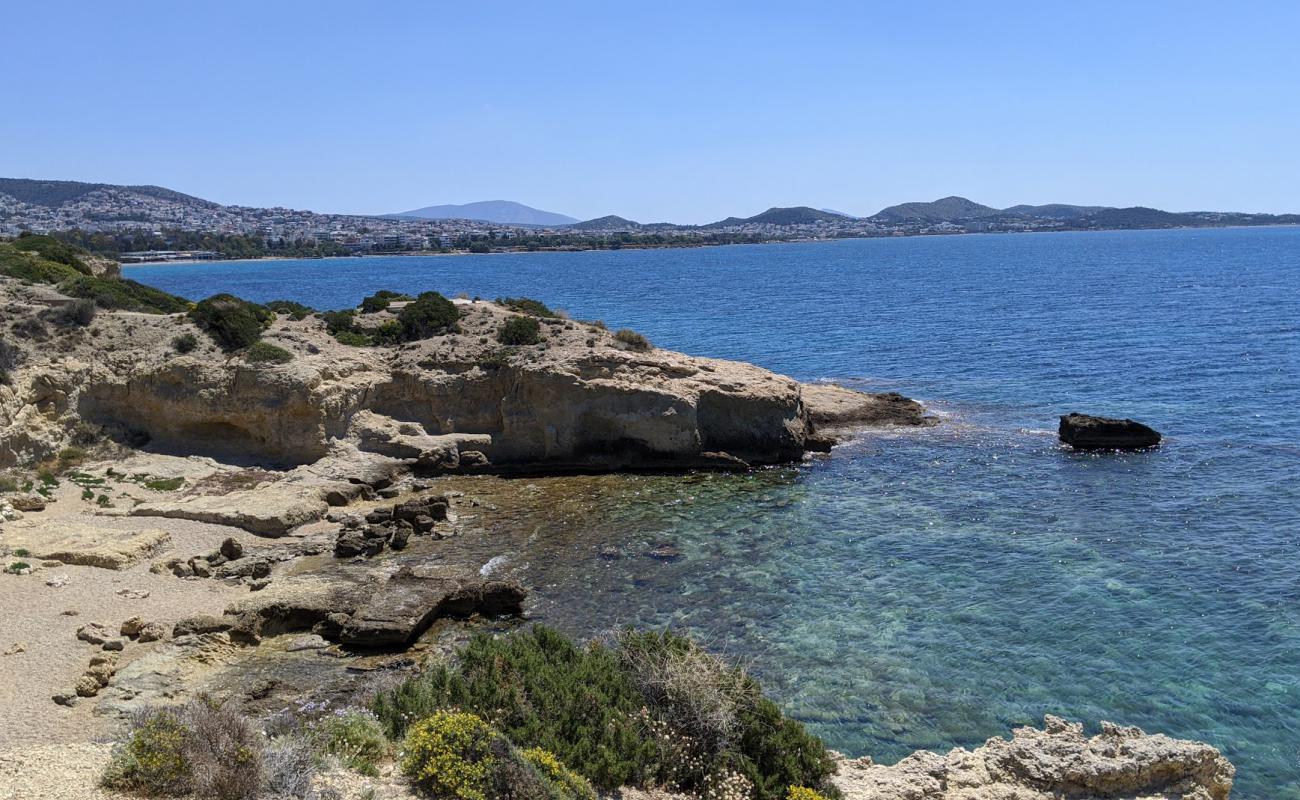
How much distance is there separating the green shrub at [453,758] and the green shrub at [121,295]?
3063 cm

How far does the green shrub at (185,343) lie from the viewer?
31891 mm

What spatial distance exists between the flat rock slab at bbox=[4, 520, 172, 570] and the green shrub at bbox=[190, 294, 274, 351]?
33.6 feet

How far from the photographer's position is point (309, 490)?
27.5 m

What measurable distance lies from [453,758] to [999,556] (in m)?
16.3

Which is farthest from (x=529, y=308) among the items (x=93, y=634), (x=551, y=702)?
(x=551, y=702)

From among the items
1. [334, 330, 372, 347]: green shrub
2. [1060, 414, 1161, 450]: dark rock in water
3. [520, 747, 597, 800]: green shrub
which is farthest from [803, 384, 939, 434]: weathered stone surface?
[520, 747, 597, 800]: green shrub

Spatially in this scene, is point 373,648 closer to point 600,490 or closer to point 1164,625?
point 600,490

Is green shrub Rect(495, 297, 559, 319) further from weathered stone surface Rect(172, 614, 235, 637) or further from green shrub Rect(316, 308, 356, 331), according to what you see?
weathered stone surface Rect(172, 614, 235, 637)

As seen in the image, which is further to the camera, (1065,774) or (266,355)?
(266,355)

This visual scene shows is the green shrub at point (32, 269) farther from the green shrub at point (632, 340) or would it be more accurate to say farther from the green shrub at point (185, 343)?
the green shrub at point (632, 340)

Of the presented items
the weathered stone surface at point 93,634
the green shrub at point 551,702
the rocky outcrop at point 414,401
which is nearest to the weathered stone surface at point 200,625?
the weathered stone surface at point 93,634

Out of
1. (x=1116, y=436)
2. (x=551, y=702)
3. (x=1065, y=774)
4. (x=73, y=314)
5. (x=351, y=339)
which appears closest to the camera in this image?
(x=1065, y=774)

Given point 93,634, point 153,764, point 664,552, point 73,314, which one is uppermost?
point 73,314

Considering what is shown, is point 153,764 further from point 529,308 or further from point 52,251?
point 52,251
